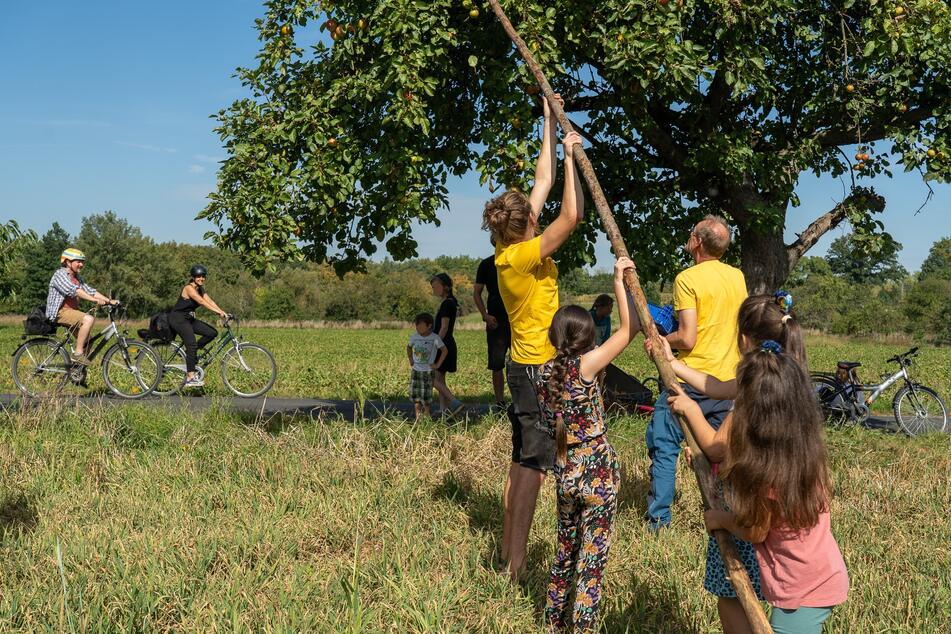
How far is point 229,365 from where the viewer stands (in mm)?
12117

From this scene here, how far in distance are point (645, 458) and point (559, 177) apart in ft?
9.92

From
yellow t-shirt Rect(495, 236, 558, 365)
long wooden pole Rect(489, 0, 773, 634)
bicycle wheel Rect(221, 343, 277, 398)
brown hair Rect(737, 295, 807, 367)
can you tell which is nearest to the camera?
long wooden pole Rect(489, 0, 773, 634)

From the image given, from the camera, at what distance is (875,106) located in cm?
799

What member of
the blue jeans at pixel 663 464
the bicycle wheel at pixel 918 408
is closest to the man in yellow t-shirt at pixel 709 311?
the blue jeans at pixel 663 464

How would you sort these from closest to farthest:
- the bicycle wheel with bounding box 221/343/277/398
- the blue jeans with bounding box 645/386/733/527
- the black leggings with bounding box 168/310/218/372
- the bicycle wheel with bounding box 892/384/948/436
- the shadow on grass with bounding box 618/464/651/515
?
the blue jeans with bounding box 645/386/733/527
the shadow on grass with bounding box 618/464/651/515
the bicycle wheel with bounding box 892/384/948/436
the black leggings with bounding box 168/310/218/372
the bicycle wheel with bounding box 221/343/277/398

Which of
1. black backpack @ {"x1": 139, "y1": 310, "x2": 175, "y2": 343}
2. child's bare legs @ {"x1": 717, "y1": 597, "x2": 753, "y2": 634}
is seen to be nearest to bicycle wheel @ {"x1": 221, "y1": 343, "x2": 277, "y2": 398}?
black backpack @ {"x1": 139, "y1": 310, "x2": 175, "y2": 343}

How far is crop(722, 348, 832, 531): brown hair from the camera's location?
2.59 meters

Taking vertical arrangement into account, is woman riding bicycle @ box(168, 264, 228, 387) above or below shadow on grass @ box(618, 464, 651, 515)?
above

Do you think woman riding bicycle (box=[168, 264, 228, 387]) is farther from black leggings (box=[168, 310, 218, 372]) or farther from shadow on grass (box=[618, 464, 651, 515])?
shadow on grass (box=[618, 464, 651, 515])

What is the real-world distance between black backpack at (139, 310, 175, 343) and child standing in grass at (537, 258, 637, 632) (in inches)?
372

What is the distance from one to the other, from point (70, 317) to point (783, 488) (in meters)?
10.9

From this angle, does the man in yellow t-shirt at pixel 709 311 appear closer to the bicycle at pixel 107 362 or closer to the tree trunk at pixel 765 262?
the tree trunk at pixel 765 262

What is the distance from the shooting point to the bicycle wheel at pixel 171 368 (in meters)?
11.8

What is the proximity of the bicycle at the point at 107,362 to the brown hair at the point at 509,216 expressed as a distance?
8708 millimetres
